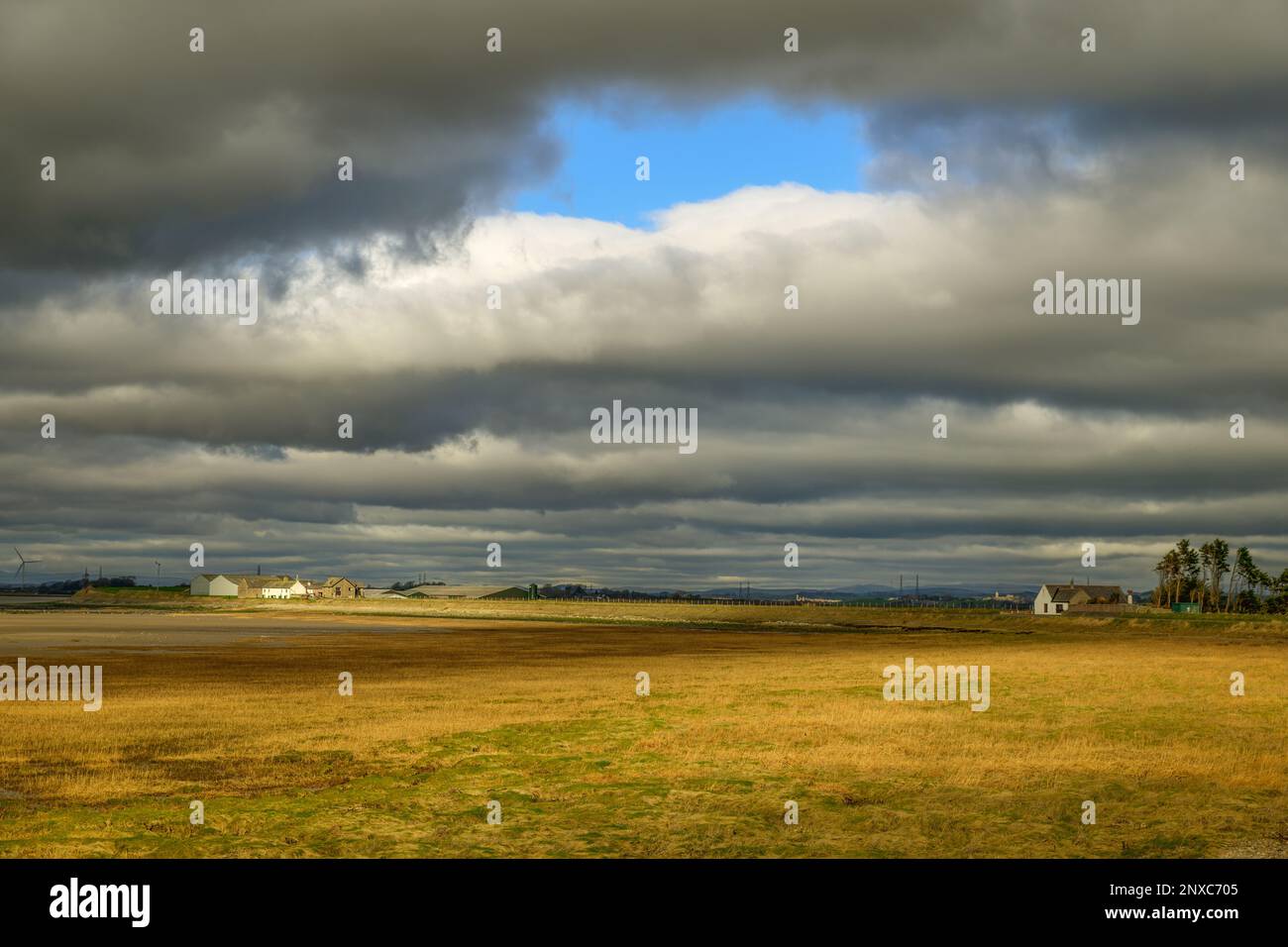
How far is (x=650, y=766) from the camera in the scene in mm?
27406

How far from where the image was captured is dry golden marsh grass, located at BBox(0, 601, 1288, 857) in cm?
1934

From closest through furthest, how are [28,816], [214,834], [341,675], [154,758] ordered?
[214,834] < [28,816] < [154,758] < [341,675]

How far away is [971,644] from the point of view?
95.9 m

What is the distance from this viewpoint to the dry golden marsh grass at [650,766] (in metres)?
19.3
